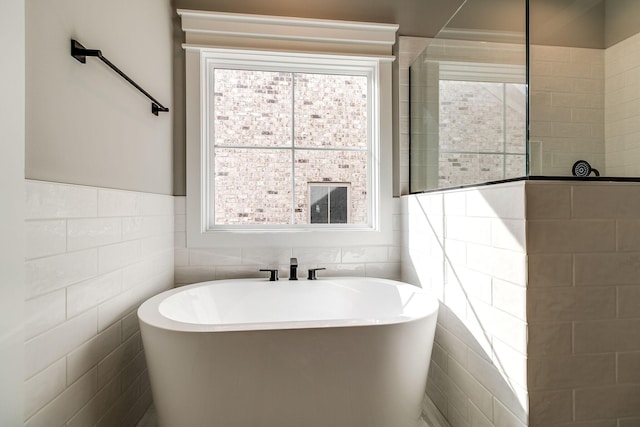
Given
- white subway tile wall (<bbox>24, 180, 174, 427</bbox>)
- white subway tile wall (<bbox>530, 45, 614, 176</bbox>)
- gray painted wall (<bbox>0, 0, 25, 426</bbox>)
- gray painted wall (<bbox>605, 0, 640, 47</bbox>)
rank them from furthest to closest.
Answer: gray painted wall (<bbox>605, 0, 640, 47</bbox>)
white subway tile wall (<bbox>530, 45, 614, 176</bbox>)
white subway tile wall (<bbox>24, 180, 174, 427</bbox>)
gray painted wall (<bbox>0, 0, 25, 426</bbox>)

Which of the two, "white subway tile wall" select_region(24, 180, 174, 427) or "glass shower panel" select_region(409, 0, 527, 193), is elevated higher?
"glass shower panel" select_region(409, 0, 527, 193)

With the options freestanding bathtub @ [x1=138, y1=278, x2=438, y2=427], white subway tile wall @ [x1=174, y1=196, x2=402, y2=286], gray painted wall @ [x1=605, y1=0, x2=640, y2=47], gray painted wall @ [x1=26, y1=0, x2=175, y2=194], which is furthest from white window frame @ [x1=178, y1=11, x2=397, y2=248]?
gray painted wall @ [x1=605, y1=0, x2=640, y2=47]

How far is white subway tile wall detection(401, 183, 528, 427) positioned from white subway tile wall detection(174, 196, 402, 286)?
1.12 feet

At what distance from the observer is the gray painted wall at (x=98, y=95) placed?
0.95 meters

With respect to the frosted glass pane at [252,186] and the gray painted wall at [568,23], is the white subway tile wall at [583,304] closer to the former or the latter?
the gray painted wall at [568,23]

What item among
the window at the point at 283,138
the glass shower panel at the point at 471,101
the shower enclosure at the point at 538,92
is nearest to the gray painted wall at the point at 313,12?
the window at the point at 283,138

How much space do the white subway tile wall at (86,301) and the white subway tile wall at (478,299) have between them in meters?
1.48

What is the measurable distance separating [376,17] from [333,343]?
2.07m

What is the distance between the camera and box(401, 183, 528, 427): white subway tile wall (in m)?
1.07

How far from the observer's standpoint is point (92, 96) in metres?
1.21

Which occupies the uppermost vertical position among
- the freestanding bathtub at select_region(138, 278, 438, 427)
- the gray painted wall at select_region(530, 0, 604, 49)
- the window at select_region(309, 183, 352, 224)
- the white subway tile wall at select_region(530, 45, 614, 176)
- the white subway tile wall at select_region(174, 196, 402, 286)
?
the gray painted wall at select_region(530, 0, 604, 49)

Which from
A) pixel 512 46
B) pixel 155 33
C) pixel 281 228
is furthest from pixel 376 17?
pixel 281 228

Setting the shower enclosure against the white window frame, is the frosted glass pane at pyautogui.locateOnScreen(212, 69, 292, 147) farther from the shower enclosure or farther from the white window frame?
the shower enclosure

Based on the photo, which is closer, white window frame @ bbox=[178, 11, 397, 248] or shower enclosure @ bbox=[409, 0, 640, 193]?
shower enclosure @ bbox=[409, 0, 640, 193]
